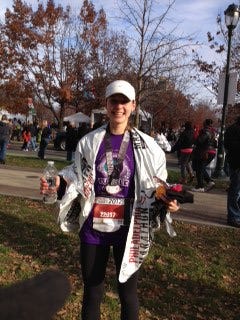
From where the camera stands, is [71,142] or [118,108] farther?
[71,142]

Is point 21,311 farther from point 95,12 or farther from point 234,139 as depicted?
point 95,12

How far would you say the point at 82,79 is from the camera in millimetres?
37906

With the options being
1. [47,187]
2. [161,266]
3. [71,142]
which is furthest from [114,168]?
[71,142]

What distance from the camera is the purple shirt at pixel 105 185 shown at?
3279mm

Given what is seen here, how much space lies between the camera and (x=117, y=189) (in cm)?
328

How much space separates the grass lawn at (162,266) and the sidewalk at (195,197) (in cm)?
Answer: 84

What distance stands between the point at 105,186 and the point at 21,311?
2.19 m

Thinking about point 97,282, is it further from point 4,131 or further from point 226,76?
point 4,131

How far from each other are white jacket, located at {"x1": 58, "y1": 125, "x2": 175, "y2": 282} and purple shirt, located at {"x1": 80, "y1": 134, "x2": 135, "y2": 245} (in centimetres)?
3

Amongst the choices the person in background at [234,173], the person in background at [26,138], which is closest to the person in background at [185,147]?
the person in background at [234,173]

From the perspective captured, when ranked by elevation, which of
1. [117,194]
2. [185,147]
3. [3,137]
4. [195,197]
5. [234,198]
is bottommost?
[195,197]

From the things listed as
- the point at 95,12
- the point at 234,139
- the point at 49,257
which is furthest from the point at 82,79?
the point at 49,257

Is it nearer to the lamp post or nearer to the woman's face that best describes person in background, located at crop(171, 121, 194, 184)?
the lamp post

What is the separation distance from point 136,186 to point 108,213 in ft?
0.87
